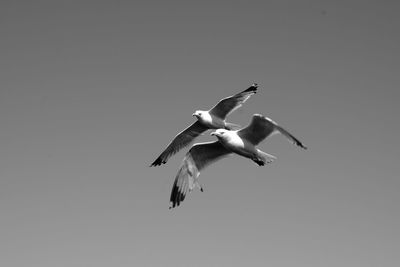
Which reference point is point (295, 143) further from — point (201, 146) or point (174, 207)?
point (174, 207)

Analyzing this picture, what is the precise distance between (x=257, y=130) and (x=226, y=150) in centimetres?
250

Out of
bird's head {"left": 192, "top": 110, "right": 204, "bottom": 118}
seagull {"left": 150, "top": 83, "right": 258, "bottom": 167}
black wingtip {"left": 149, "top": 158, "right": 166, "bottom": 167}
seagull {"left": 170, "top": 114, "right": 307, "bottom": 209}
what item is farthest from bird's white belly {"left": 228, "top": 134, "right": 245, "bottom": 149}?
black wingtip {"left": 149, "top": 158, "right": 166, "bottom": 167}

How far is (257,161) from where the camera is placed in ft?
47.6

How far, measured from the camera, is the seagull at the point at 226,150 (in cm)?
1377

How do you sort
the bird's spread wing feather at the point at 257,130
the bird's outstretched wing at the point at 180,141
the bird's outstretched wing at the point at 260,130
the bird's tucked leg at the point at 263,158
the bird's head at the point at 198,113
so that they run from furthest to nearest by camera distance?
the bird's outstretched wing at the point at 180,141 < the bird's head at the point at 198,113 < the bird's tucked leg at the point at 263,158 < the bird's spread wing feather at the point at 257,130 < the bird's outstretched wing at the point at 260,130

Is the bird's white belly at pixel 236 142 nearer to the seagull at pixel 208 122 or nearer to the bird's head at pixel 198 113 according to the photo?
the seagull at pixel 208 122

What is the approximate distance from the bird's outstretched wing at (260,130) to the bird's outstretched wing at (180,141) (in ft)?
14.5

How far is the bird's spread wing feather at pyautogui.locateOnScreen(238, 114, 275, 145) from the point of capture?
536 inches

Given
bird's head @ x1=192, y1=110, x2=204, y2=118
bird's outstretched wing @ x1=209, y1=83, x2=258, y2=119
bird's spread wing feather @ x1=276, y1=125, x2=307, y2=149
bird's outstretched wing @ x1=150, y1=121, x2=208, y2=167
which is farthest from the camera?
bird's outstretched wing @ x1=150, y1=121, x2=208, y2=167

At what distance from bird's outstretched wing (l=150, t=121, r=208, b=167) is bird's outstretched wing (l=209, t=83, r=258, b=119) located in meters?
1.46

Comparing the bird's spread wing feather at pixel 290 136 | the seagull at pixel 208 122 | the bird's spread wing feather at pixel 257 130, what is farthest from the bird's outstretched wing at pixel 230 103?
the bird's spread wing feather at pixel 290 136

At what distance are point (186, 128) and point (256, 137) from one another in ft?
15.9

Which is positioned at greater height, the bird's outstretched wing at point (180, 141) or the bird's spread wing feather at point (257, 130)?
the bird's outstretched wing at point (180, 141)

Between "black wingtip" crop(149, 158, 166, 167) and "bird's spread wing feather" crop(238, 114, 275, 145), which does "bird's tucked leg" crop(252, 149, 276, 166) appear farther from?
"black wingtip" crop(149, 158, 166, 167)
